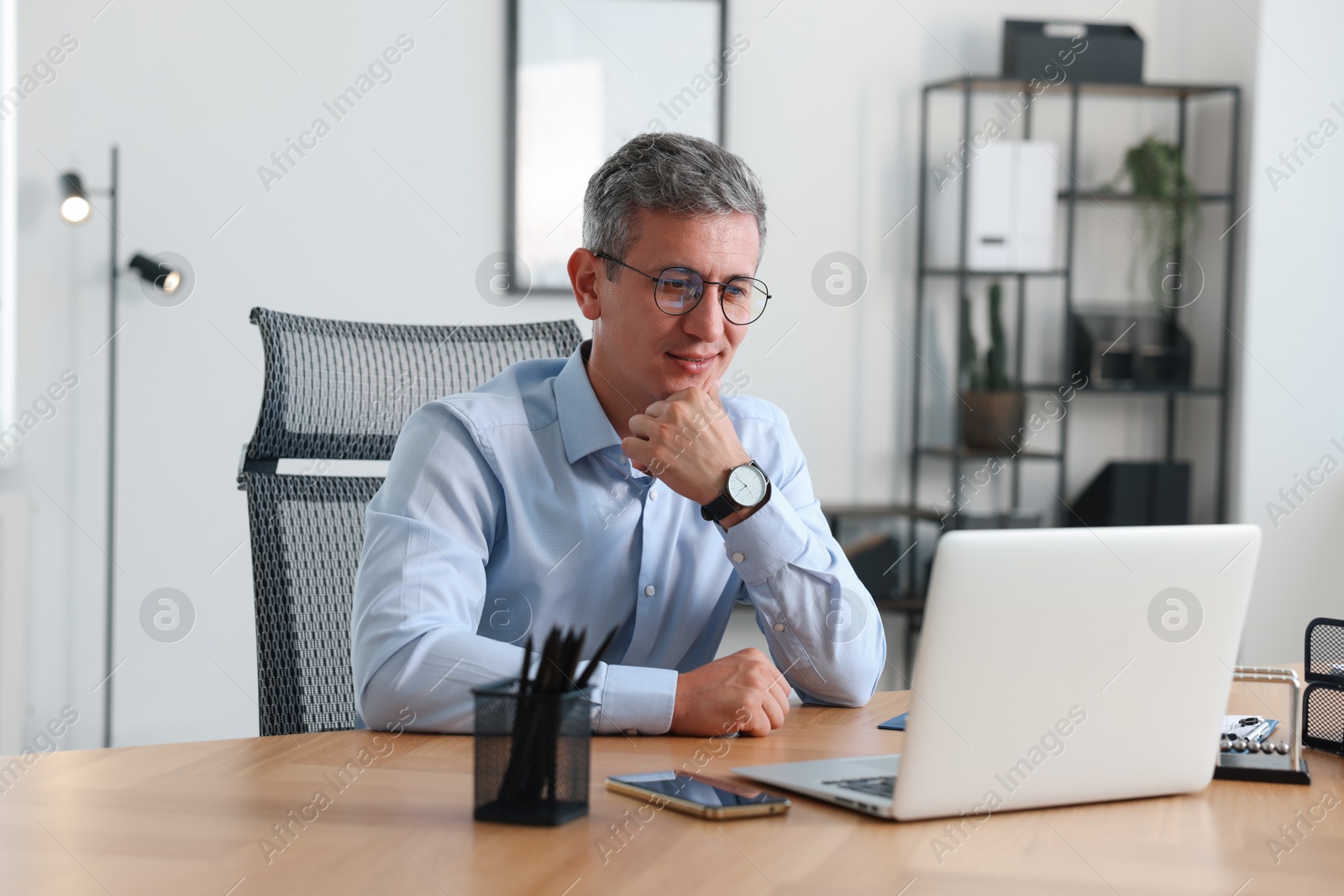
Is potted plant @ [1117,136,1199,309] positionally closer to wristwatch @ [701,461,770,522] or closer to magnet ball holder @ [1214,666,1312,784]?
wristwatch @ [701,461,770,522]

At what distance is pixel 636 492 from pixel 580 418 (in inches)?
4.2

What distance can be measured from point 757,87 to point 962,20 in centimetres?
63

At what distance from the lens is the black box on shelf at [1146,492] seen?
11.8 ft

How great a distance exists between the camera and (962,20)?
3621 mm

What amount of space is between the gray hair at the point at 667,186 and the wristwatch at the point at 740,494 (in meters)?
0.28

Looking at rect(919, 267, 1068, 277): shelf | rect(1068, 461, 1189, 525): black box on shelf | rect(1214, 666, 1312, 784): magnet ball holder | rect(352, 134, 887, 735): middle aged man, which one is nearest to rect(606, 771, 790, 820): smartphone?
rect(352, 134, 887, 735): middle aged man

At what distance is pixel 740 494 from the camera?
4.57 ft

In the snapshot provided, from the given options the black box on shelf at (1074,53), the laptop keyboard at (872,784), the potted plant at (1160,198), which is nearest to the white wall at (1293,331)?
the potted plant at (1160,198)

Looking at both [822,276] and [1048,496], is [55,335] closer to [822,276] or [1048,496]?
[822,276]

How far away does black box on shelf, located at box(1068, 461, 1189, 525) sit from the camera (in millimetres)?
3584

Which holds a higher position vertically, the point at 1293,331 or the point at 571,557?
the point at 1293,331

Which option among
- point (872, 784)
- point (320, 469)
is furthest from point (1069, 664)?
point (320, 469)

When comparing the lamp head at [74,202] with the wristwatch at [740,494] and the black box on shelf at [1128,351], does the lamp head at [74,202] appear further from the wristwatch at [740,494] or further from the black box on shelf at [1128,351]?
the black box on shelf at [1128,351]

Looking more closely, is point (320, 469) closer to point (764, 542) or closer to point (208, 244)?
point (764, 542)
